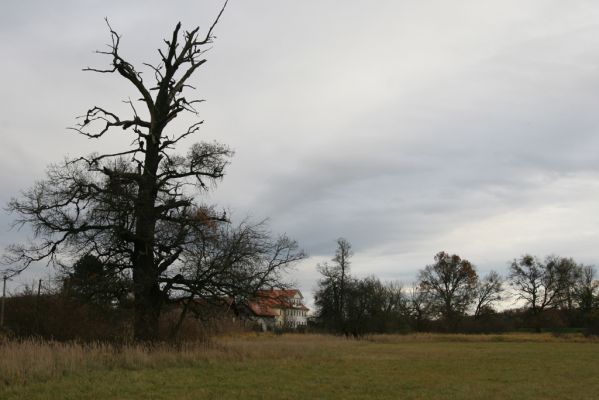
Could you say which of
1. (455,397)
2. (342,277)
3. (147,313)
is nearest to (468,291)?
(342,277)

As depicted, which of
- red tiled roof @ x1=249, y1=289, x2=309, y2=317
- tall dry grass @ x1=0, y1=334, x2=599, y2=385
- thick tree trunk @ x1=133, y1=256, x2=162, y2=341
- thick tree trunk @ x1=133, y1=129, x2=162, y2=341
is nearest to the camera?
tall dry grass @ x1=0, y1=334, x2=599, y2=385

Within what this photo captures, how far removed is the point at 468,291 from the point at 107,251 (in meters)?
77.3

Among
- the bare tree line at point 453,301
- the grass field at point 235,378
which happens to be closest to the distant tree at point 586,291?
the bare tree line at point 453,301

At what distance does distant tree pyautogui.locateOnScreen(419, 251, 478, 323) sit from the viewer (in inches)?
3467

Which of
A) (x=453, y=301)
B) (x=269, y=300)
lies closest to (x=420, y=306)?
(x=453, y=301)

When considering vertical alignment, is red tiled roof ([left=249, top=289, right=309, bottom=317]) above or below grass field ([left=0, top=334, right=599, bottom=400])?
above

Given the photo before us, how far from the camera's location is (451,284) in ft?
299

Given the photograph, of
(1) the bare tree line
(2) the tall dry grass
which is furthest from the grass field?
(1) the bare tree line

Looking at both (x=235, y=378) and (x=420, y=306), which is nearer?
(x=235, y=378)

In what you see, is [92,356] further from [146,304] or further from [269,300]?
[269,300]

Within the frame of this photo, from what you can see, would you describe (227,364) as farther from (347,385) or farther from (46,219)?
(46,219)

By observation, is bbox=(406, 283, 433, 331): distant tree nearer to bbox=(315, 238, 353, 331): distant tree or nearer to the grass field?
bbox=(315, 238, 353, 331): distant tree

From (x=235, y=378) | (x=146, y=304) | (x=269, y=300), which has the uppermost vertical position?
(x=269, y=300)

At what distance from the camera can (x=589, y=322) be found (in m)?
73.4
